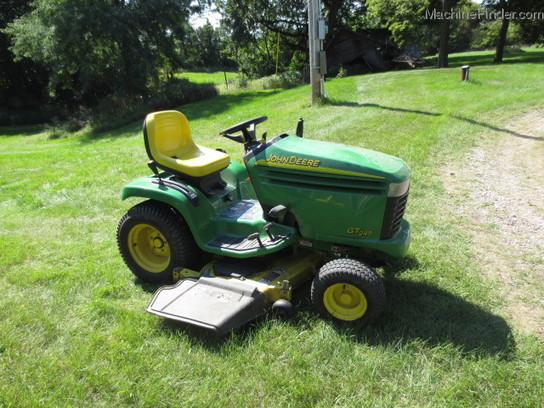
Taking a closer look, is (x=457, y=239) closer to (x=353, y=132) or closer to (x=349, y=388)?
(x=349, y=388)

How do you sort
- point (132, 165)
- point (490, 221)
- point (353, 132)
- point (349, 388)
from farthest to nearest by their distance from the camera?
1. point (353, 132)
2. point (132, 165)
3. point (490, 221)
4. point (349, 388)

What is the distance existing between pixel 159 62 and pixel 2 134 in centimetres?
894

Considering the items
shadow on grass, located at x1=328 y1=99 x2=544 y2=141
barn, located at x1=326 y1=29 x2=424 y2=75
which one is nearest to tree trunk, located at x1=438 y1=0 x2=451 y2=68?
barn, located at x1=326 y1=29 x2=424 y2=75

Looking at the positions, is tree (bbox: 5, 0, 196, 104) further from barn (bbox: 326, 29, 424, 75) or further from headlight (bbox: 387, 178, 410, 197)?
headlight (bbox: 387, 178, 410, 197)

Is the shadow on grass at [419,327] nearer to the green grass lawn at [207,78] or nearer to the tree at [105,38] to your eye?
the tree at [105,38]

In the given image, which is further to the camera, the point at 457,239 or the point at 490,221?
the point at 490,221

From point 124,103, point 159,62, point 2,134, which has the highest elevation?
point 159,62

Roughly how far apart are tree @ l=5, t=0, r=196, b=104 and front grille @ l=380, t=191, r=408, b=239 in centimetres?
1568

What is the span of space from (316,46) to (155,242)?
8.29 m

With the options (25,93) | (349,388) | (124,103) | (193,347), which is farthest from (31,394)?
(25,93)

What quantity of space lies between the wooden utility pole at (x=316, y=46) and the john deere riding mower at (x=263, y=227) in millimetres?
7309

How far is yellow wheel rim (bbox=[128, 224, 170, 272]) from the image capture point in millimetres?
3637

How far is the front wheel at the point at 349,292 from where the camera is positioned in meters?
2.74

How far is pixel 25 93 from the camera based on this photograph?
24531mm
